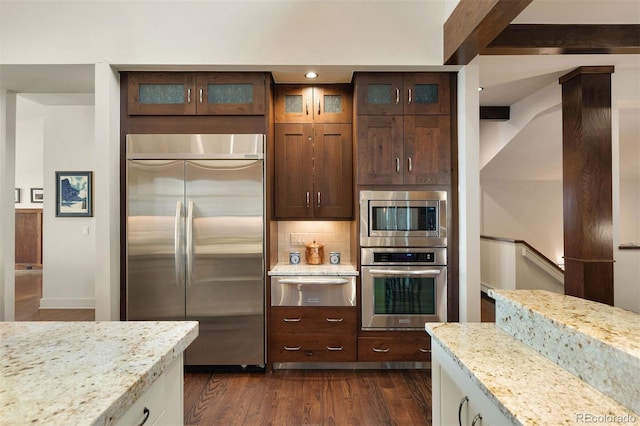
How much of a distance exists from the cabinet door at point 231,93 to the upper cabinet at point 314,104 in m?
0.32

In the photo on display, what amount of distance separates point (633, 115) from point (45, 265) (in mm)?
8305

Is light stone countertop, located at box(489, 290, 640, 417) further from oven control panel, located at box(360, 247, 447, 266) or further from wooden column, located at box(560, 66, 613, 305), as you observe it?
wooden column, located at box(560, 66, 613, 305)

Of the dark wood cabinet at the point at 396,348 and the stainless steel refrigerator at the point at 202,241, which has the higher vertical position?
the stainless steel refrigerator at the point at 202,241

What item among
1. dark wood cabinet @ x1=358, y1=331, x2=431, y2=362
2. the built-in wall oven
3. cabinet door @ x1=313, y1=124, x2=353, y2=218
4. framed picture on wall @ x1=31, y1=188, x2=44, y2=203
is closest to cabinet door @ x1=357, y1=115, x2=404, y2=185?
cabinet door @ x1=313, y1=124, x2=353, y2=218

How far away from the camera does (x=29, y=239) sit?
328 inches

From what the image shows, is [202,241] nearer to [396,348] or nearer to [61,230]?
[396,348]

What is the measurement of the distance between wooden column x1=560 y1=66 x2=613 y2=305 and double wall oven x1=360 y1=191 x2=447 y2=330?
160cm

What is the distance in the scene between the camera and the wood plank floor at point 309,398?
2.33 meters

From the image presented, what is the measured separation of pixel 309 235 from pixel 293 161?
80 centimetres

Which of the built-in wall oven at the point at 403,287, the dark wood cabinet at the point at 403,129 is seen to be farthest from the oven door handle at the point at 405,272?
the dark wood cabinet at the point at 403,129

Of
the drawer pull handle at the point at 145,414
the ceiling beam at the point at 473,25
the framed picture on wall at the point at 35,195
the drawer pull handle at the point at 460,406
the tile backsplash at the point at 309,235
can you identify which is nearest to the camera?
the drawer pull handle at the point at 145,414

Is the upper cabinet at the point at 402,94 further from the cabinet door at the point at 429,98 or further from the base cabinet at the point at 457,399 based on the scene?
the base cabinet at the point at 457,399

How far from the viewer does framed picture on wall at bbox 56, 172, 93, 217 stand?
4855 mm

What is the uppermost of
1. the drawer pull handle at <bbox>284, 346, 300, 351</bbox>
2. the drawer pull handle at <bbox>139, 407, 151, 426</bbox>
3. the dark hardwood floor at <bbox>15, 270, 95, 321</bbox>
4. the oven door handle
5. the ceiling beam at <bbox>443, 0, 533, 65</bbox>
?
the ceiling beam at <bbox>443, 0, 533, 65</bbox>
